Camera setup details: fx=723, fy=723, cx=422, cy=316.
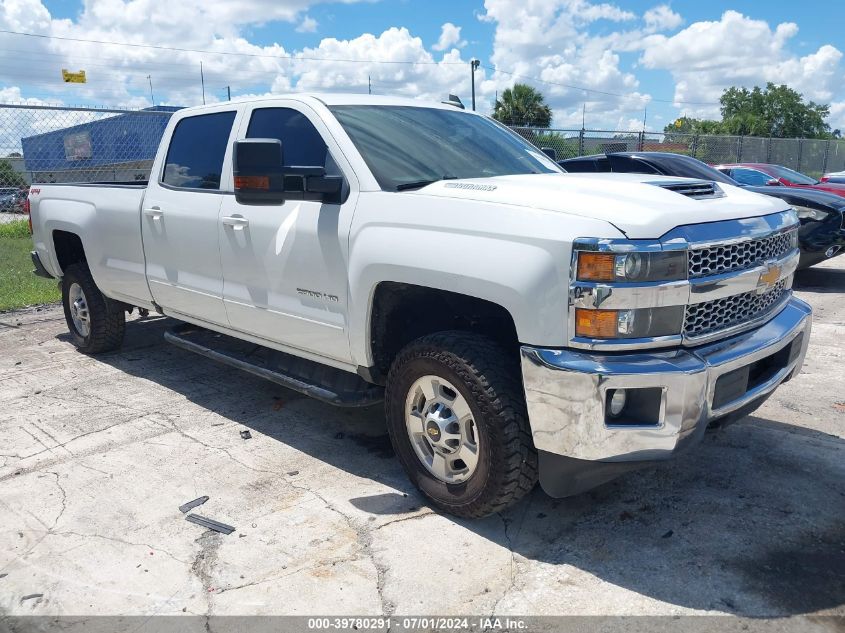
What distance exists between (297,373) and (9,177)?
32.8ft

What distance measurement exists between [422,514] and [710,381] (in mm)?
1500

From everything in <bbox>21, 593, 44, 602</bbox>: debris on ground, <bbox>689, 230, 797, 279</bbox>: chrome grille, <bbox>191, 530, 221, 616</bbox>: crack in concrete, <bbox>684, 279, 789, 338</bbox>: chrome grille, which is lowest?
<bbox>21, 593, 44, 602</bbox>: debris on ground

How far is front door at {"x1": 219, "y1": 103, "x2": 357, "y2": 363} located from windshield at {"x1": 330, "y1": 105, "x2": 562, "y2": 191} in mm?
189

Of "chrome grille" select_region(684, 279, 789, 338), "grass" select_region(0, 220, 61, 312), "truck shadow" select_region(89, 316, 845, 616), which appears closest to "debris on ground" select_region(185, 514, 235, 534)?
"truck shadow" select_region(89, 316, 845, 616)

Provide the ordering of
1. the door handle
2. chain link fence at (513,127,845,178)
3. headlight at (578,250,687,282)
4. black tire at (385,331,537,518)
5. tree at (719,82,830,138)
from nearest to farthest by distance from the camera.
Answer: headlight at (578,250,687,282), black tire at (385,331,537,518), the door handle, chain link fence at (513,127,845,178), tree at (719,82,830,138)

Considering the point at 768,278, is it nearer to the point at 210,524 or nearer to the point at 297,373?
the point at 297,373

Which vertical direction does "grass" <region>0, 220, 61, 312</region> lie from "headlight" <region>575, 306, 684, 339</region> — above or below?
below

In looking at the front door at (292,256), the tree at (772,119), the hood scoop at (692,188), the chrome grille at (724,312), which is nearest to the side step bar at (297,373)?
the front door at (292,256)

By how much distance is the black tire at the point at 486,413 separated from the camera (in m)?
3.05

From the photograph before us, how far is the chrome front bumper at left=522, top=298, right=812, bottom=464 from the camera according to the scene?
2715 millimetres

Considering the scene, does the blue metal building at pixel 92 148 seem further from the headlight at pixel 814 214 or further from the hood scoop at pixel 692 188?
the hood scoop at pixel 692 188

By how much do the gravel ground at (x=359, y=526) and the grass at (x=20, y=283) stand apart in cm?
400

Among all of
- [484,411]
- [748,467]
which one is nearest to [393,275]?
[484,411]

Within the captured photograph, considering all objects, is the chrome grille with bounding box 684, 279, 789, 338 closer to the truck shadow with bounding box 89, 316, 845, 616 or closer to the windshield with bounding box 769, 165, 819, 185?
the truck shadow with bounding box 89, 316, 845, 616
